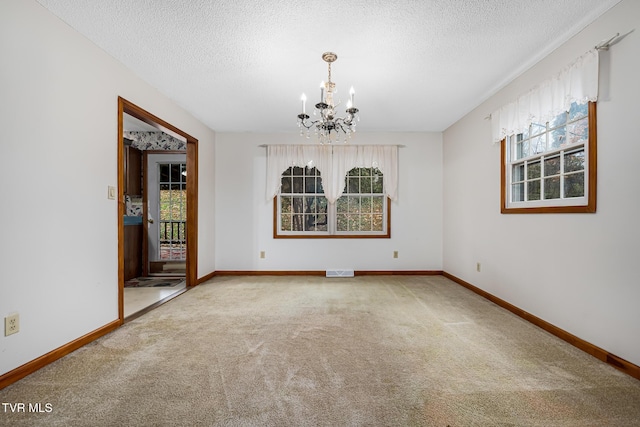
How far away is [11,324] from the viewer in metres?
1.85

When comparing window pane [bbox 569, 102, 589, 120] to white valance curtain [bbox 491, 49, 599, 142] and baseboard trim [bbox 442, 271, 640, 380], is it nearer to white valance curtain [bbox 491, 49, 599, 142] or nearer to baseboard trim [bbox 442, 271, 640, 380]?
white valance curtain [bbox 491, 49, 599, 142]

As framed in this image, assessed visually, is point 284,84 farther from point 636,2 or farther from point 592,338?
point 592,338

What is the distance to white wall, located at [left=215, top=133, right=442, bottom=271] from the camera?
5.22 m

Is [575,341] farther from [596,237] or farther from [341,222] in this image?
[341,222]

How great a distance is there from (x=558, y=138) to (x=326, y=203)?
3396 mm

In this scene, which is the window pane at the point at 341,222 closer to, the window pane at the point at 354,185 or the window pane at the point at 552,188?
the window pane at the point at 354,185

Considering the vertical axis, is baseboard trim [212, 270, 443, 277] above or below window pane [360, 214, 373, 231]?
below

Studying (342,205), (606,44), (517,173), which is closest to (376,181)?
(342,205)

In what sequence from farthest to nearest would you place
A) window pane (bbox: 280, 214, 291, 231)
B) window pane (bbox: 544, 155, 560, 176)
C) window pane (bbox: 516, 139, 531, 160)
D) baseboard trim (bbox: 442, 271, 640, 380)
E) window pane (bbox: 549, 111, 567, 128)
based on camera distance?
window pane (bbox: 280, 214, 291, 231)
window pane (bbox: 516, 139, 531, 160)
window pane (bbox: 544, 155, 560, 176)
window pane (bbox: 549, 111, 567, 128)
baseboard trim (bbox: 442, 271, 640, 380)

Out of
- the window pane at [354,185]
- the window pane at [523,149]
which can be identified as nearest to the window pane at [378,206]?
the window pane at [354,185]

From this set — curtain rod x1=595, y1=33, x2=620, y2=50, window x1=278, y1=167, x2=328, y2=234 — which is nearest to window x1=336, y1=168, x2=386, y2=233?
window x1=278, y1=167, x2=328, y2=234

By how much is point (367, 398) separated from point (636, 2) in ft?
10.0

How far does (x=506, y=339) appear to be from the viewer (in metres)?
2.49

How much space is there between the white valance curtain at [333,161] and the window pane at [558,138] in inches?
99.5
